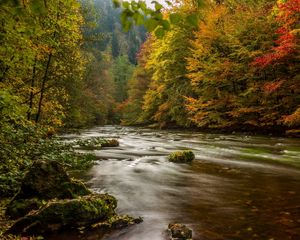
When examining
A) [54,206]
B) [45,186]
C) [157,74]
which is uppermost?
[157,74]

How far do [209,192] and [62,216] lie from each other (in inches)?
144

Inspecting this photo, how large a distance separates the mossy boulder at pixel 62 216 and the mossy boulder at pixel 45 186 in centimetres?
74

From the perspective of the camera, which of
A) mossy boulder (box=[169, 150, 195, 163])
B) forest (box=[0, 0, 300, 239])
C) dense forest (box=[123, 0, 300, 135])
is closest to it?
forest (box=[0, 0, 300, 239])

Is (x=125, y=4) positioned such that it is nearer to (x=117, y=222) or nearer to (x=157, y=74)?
(x=117, y=222)

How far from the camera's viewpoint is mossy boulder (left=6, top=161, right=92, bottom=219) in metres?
6.33

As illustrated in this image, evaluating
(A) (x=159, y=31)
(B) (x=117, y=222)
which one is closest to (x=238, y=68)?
(B) (x=117, y=222)

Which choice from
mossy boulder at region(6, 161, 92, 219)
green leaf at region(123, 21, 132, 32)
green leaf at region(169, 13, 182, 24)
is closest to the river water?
mossy boulder at region(6, 161, 92, 219)

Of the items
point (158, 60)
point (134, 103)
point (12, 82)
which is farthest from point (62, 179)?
point (134, 103)

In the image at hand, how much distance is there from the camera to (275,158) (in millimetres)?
12859

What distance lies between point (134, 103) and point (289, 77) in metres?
25.2

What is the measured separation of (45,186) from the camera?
21.2ft

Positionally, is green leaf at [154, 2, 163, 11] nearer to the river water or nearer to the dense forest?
the river water

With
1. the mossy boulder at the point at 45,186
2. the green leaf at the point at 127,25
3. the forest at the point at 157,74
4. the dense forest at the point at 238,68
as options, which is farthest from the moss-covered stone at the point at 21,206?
the dense forest at the point at 238,68

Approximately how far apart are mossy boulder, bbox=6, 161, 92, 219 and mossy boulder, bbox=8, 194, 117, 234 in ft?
2.42
